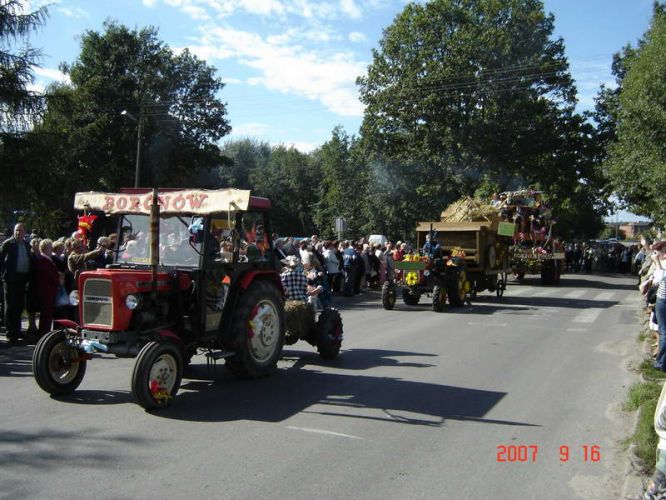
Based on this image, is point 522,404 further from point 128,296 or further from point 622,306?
point 622,306

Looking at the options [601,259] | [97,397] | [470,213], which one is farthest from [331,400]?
[601,259]

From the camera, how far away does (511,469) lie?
5035 millimetres

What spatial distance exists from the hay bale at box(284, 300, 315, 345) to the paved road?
0.40 metres

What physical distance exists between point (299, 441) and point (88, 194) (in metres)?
3.73

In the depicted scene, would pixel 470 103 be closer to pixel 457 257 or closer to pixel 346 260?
pixel 346 260

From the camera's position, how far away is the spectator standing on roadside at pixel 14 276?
10.0 metres

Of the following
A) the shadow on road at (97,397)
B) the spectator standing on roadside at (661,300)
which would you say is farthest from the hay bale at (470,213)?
the shadow on road at (97,397)

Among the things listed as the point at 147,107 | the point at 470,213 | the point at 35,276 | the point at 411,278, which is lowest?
the point at 411,278

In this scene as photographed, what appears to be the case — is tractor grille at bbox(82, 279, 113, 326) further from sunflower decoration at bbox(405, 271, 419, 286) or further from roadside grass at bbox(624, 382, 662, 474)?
sunflower decoration at bbox(405, 271, 419, 286)

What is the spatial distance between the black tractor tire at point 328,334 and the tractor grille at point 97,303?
11.0 feet

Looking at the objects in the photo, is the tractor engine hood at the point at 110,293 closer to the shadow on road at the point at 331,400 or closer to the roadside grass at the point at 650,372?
the shadow on road at the point at 331,400

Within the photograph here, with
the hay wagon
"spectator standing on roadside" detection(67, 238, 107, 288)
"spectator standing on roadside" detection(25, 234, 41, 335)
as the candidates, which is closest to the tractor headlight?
"spectator standing on roadside" detection(67, 238, 107, 288)

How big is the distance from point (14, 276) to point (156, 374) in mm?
5134
